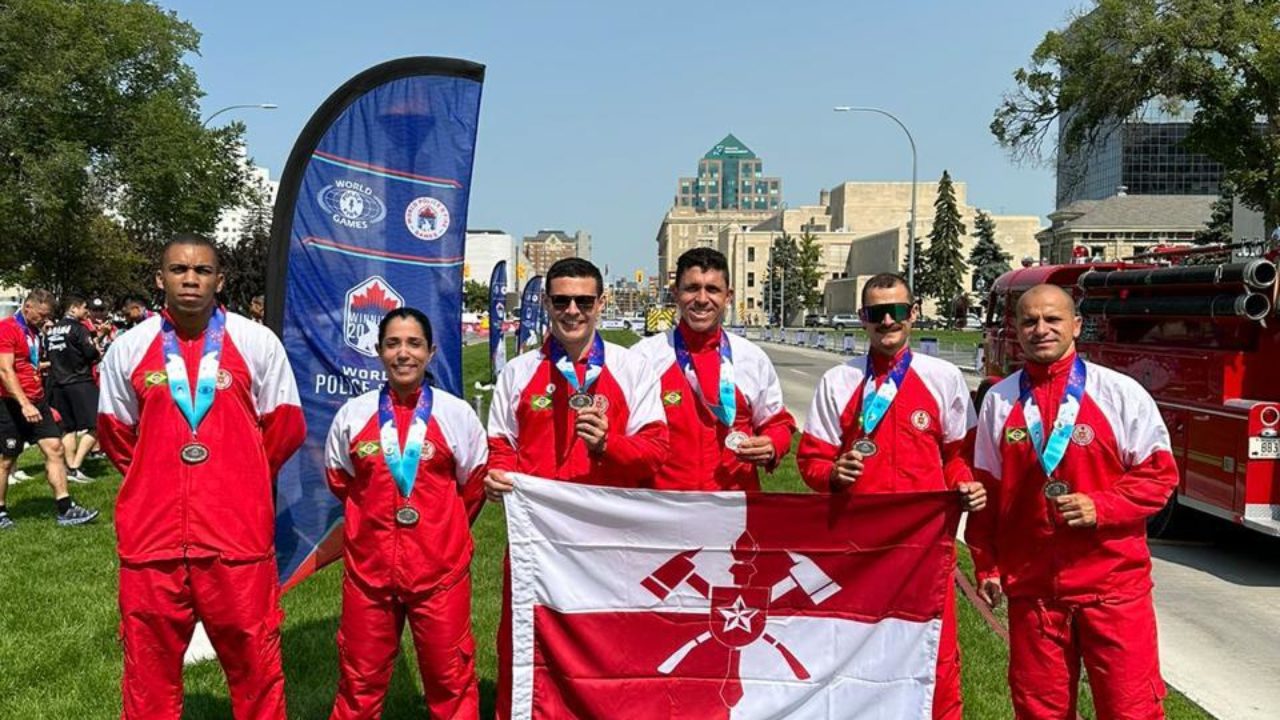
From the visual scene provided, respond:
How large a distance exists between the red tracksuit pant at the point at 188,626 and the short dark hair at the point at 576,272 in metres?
1.61

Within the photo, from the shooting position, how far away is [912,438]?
4.42 metres

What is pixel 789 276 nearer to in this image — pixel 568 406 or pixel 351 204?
pixel 351 204

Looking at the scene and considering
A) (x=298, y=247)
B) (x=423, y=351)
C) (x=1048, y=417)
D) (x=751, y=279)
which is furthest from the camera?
(x=751, y=279)

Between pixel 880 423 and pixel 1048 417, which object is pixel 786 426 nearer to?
pixel 880 423

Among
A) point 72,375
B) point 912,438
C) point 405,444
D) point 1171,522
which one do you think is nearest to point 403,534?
point 405,444

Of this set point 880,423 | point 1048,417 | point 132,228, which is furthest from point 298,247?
point 132,228

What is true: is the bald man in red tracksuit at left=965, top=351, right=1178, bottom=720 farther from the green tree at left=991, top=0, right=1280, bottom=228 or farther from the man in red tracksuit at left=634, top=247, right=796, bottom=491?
the green tree at left=991, top=0, right=1280, bottom=228

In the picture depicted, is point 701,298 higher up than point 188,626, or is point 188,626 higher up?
point 701,298

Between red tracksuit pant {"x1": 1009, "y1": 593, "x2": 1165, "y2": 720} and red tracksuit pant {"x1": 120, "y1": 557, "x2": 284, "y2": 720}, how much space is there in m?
2.89

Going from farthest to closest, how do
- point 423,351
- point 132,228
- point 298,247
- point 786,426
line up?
point 132,228 < point 298,247 < point 786,426 < point 423,351

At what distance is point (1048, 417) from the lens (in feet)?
12.8

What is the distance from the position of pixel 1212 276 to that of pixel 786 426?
6.27 metres

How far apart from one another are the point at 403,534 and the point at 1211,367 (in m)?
7.90

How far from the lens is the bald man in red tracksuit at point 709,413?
468 cm
